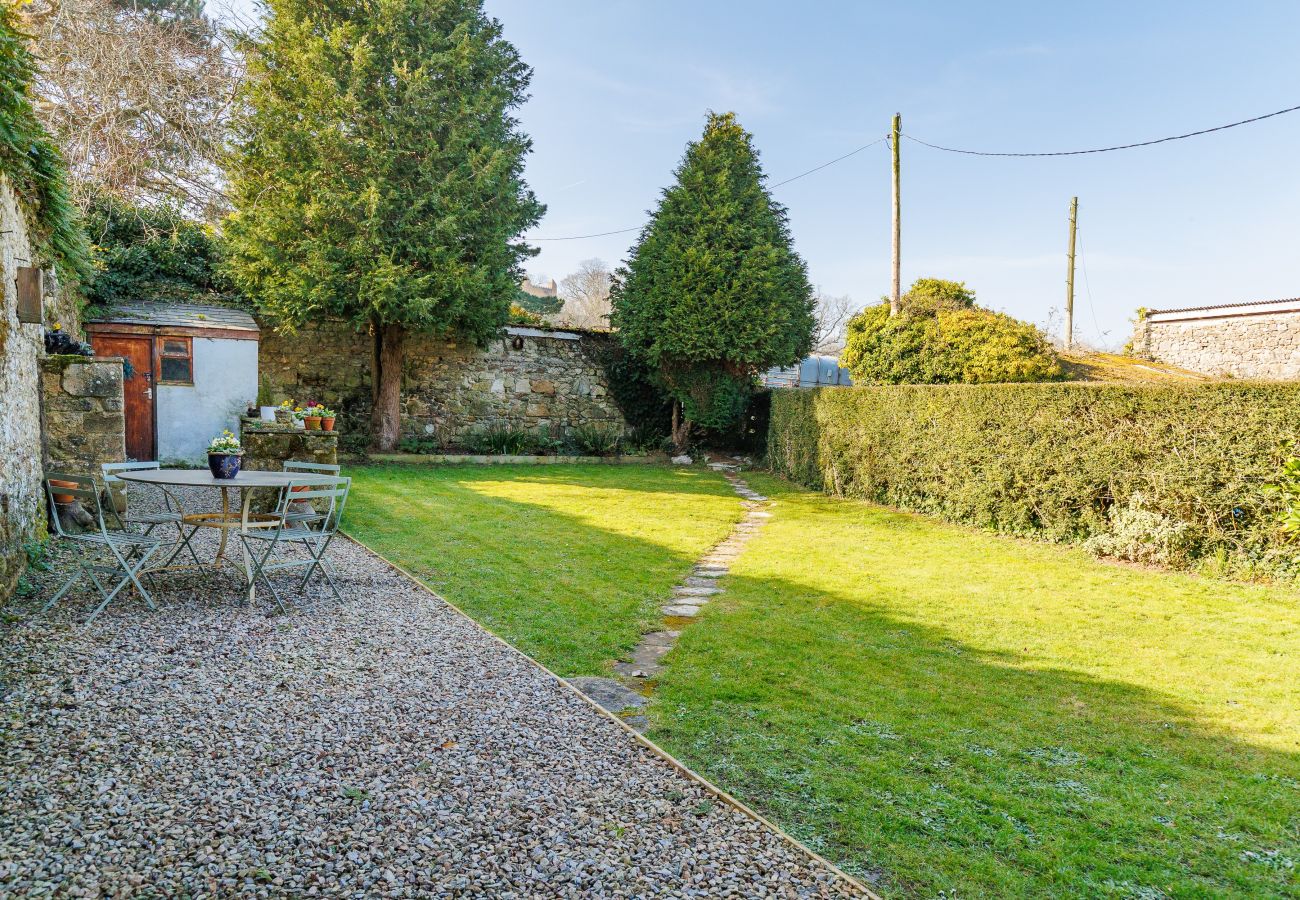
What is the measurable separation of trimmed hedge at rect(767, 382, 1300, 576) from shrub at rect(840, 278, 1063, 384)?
3443mm

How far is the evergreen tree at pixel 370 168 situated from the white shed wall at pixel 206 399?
4.27 feet

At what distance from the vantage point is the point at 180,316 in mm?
12375

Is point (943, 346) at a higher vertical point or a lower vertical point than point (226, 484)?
higher

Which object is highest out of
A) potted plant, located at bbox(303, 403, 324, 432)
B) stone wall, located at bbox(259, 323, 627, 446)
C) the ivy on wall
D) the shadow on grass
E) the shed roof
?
the shed roof

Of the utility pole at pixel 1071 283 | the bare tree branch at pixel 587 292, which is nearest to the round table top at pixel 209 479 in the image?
the utility pole at pixel 1071 283

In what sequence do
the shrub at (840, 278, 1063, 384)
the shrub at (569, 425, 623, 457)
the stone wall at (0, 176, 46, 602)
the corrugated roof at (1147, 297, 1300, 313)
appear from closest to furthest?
1. the stone wall at (0, 176, 46, 602)
2. the shrub at (840, 278, 1063, 384)
3. the shrub at (569, 425, 623, 457)
4. the corrugated roof at (1147, 297, 1300, 313)

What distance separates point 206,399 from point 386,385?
3.44m

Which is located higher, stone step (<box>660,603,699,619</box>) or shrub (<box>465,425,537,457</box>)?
shrub (<box>465,425,537,457</box>)

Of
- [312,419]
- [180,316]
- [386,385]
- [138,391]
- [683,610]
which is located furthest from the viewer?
[386,385]

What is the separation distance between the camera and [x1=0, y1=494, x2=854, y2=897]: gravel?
218 centimetres

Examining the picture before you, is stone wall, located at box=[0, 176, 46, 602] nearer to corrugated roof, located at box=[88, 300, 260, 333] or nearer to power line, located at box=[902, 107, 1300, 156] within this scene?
corrugated roof, located at box=[88, 300, 260, 333]

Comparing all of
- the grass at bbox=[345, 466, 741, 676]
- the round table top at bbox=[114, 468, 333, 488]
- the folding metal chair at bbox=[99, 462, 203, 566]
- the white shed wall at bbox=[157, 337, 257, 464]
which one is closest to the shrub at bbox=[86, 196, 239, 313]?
the white shed wall at bbox=[157, 337, 257, 464]

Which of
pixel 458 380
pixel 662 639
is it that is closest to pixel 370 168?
pixel 458 380

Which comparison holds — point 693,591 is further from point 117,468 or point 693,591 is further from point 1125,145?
point 1125,145
